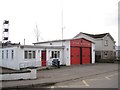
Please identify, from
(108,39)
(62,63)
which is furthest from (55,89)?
(108,39)

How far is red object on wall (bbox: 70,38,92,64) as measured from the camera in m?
34.0

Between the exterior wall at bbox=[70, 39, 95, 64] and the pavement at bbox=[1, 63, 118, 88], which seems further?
the exterior wall at bbox=[70, 39, 95, 64]

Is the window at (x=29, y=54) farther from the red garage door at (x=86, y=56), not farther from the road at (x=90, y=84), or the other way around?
the road at (x=90, y=84)

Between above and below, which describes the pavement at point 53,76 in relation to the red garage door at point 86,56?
below

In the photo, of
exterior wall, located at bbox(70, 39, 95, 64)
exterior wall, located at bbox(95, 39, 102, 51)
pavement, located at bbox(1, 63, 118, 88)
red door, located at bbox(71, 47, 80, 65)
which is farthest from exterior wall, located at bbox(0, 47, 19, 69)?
exterior wall, located at bbox(95, 39, 102, 51)

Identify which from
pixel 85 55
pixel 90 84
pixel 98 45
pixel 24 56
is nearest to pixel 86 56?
pixel 85 55

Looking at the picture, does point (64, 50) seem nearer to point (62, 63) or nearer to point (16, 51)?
point (62, 63)

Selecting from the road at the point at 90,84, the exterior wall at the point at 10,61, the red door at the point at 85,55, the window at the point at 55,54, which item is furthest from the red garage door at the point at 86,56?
the road at the point at 90,84

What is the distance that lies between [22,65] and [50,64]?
4.45m

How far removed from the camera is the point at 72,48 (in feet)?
111

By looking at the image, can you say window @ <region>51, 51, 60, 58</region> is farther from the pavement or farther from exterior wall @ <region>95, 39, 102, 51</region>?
exterior wall @ <region>95, 39, 102, 51</region>

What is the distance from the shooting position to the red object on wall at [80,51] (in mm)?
33969

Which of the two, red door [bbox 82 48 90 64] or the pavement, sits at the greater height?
red door [bbox 82 48 90 64]

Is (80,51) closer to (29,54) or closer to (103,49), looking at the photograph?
(29,54)
